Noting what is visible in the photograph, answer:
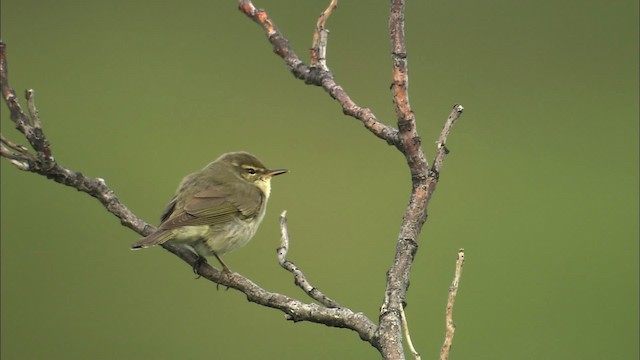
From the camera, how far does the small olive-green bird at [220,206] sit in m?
3.81

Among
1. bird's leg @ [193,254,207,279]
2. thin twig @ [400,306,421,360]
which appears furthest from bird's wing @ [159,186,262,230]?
thin twig @ [400,306,421,360]

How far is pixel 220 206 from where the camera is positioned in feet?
13.5

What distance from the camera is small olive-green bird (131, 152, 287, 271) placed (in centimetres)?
381

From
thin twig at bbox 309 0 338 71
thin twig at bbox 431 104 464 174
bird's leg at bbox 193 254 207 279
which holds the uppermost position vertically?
thin twig at bbox 309 0 338 71

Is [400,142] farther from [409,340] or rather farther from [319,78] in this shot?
[409,340]

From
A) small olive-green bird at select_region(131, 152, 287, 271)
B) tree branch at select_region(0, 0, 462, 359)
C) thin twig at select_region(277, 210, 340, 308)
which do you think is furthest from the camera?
small olive-green bird at select_region(131, 152, 287, 271)

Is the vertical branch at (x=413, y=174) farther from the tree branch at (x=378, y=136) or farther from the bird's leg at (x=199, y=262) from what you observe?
the bird's leg at (x=199, y=262)

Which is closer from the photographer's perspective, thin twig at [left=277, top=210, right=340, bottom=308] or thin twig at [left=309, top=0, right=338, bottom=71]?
thin twig at [left=277, top=210, right=340, bottom=308]

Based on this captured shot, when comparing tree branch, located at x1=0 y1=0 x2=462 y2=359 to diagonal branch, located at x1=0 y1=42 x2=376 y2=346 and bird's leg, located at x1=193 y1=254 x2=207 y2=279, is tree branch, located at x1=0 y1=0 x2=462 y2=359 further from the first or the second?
bird's leg, located at x1=193 y1=254 x2=207 y2=279

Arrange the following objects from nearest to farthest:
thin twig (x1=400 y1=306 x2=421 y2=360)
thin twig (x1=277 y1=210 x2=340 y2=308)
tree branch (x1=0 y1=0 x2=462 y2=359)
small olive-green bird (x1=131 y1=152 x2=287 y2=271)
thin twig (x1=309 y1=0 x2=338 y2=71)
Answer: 1. thin twig (x1=400 y1=306 x2=421 y2=360)
2. tree branch (x1=0 y1=0 x2=462 y2=359)
3. thin twig (x1=277 y1=210 x2=340 y2=308)
4. thin twig (x1=309 y1=0 x2=338 y2=71)
5. small olive-green bird (x1=131 y1=152 x2=287 y2=271)

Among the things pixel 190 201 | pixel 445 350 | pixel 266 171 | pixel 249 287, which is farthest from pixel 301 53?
pixel 445 350

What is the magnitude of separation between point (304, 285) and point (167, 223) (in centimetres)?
140

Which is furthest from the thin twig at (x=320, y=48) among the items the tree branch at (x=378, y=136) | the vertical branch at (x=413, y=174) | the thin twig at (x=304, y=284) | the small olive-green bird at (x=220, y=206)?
the small olive-green bird at (x=220, y=206)

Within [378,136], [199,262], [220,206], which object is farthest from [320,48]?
[220,206]
